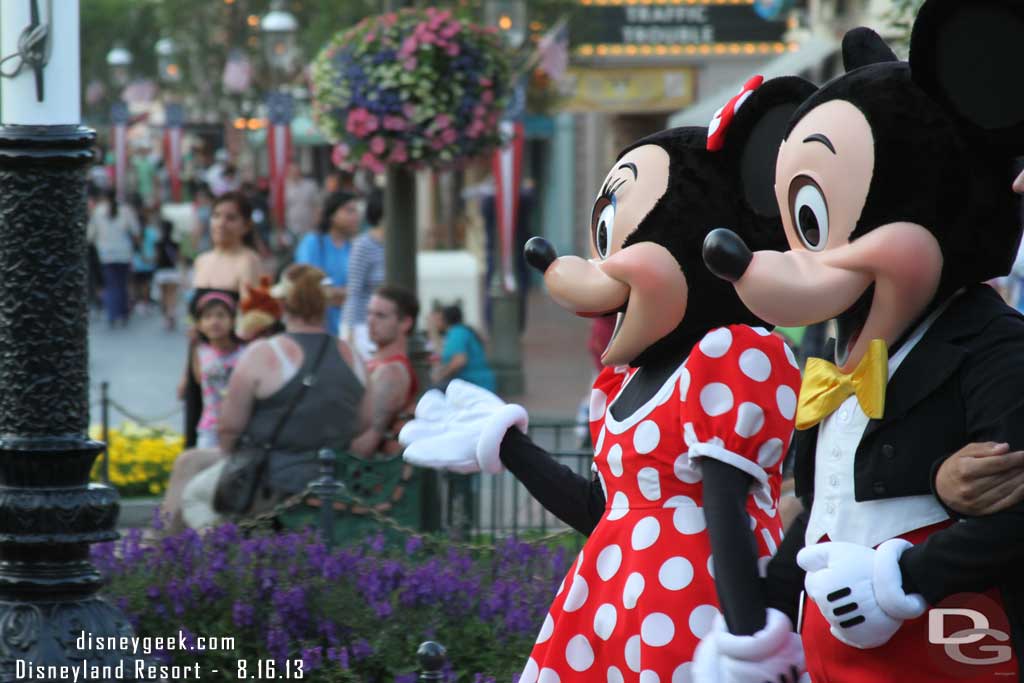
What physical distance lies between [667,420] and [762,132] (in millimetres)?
629

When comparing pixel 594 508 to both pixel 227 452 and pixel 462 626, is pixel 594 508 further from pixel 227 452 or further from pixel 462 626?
pixel 227 452

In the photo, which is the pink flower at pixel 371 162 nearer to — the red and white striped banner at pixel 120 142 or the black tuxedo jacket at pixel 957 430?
the black tuxedo jacket at pixel 957 430

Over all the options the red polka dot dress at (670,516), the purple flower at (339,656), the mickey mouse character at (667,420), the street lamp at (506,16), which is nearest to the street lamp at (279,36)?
the street lamp at (506,16)

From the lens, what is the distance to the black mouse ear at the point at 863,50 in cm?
361

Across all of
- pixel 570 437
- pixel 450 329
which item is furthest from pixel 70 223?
pixel 570 437

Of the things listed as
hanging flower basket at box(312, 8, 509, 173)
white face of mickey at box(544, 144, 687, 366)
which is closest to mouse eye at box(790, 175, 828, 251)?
white face of mickey at box(544, 144, 687, 366)

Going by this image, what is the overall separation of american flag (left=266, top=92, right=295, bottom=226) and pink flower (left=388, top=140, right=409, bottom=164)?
559 inches

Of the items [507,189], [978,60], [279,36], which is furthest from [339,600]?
[279,36]

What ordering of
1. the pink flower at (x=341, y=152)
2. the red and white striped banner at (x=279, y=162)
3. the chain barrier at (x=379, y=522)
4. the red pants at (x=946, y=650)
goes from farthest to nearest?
the red and white striped banner at (x=279, y=162) < the pink flower at (x=341, y=152) < the chain barrier at (x=379, y=522) < the red pants at (x=946, y=650)

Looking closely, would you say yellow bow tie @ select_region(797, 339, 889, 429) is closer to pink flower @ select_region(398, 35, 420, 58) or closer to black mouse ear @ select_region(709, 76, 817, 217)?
black mouse ear @ select_region(709, 76, 817, 217)

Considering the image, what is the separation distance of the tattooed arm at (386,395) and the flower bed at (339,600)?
159 cm

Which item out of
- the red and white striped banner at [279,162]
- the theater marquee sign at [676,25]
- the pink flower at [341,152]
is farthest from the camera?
the theater marquee sign at [676,25]

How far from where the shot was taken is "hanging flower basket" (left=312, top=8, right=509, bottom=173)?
9.73 metres

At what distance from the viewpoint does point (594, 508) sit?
4152 millimetres
